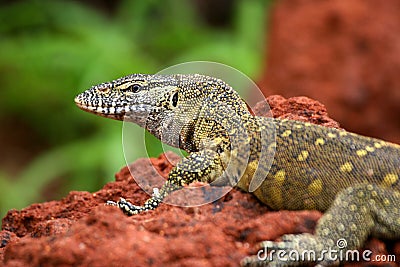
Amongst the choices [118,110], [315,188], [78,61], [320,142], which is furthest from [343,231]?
[78,61]

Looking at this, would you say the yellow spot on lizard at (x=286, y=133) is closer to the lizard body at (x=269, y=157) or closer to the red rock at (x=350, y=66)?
the lizard body at (x=269, y=157)

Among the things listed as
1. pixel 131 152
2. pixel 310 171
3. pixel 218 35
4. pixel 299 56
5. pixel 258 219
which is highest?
pixel 218 35

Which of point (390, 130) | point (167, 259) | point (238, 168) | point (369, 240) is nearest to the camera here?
point (167, 259)

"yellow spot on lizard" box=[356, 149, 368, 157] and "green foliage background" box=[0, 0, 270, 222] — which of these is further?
"green foliage background" box=[0, 0, 270, 222]

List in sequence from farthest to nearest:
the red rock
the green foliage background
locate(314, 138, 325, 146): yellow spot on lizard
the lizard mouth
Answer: the red rock
the green foliage background
the lizard mouth
locate(314, 138, 325, 146): yellow spot on lizard

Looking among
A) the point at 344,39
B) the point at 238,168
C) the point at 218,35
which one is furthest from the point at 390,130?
the point at 238,168

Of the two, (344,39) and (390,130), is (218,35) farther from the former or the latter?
(390,130)

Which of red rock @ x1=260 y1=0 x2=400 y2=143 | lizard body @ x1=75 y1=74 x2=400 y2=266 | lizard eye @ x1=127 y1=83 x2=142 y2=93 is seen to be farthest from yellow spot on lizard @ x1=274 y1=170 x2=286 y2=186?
red rock @ x1=260 y1=0 x2=400 y2=143

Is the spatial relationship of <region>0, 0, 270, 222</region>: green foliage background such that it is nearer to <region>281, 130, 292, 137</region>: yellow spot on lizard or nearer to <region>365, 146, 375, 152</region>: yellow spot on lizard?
<region>281, 130, 292, 137</region>: yellow spot on lizard

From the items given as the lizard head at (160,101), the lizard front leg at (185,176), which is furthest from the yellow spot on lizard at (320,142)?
the lizard head at (160,101)
